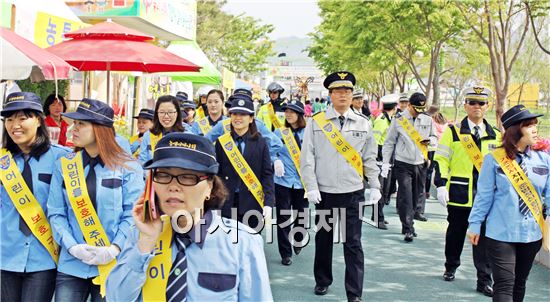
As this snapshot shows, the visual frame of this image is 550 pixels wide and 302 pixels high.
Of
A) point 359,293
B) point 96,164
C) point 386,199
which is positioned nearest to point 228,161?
point 359,293

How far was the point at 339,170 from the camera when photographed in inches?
224

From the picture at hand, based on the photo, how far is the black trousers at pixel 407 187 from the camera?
822 centimetres

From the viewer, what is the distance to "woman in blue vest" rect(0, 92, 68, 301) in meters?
3.54

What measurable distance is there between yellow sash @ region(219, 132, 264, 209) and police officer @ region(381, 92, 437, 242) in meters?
2.69

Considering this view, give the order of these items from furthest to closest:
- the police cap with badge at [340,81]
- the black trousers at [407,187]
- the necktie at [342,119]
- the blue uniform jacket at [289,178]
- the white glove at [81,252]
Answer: the black trousers at [407,187]
the blue uniform jacket at [289,178]
the necktie at [342,119]
the police cap with badge at [340,81]
the white glove at [81,252]

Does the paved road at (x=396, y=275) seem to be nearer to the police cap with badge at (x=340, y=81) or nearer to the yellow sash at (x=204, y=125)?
the yellow sash at (x=204, y=125)

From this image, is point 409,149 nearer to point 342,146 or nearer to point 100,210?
point 342,146

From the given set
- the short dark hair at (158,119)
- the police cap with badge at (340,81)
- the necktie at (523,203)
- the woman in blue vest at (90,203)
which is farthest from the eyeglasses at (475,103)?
the woman in blue vest at (90,203)

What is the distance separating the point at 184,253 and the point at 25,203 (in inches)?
71.1

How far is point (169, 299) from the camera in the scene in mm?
2115

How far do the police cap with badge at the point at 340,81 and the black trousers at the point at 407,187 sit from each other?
9.54ft

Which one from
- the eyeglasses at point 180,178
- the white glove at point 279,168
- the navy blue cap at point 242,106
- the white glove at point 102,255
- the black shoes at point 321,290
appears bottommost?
the black shoes at point 321,290

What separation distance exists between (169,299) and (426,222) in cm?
797

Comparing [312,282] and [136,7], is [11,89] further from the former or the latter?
[136,7]
